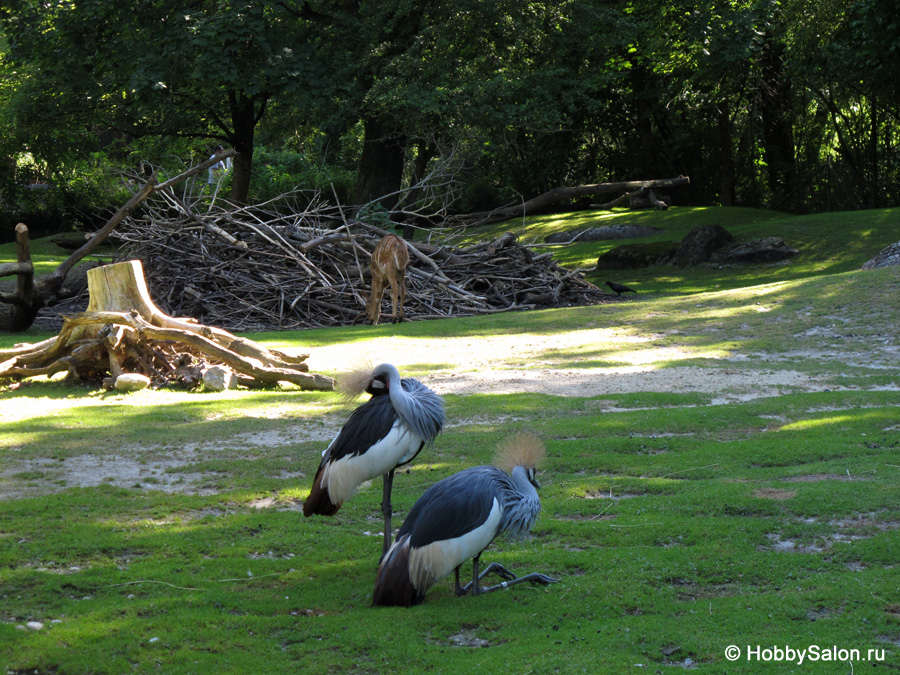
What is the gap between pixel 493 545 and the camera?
517 centimetres

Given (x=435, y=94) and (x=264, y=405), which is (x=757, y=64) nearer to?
(x=435, y=94)

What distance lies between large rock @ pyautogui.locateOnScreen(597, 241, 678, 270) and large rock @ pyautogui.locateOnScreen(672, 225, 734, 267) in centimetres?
65

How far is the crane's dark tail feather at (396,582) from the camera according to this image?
13.2 ft

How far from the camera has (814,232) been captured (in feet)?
69.8

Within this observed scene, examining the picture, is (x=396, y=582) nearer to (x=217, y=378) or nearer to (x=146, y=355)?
(x=217, y=378)

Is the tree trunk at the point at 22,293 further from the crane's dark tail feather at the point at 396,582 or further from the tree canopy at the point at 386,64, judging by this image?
the crane's dark tail feather at the point at 396,582

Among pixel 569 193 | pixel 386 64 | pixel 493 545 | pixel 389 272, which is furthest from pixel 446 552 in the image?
pixel 569 193

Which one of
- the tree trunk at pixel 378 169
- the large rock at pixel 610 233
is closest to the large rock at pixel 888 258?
the large rock at pixel 610 233

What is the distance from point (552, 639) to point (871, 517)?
2.53m

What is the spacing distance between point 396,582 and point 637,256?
1923 centimetres

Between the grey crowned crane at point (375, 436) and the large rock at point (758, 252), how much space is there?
1768cm

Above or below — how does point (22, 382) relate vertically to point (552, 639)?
above

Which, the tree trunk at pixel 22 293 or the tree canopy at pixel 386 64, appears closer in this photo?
the tree trunk at pixel 22 293

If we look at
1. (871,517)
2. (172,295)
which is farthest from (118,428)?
(172,295)
